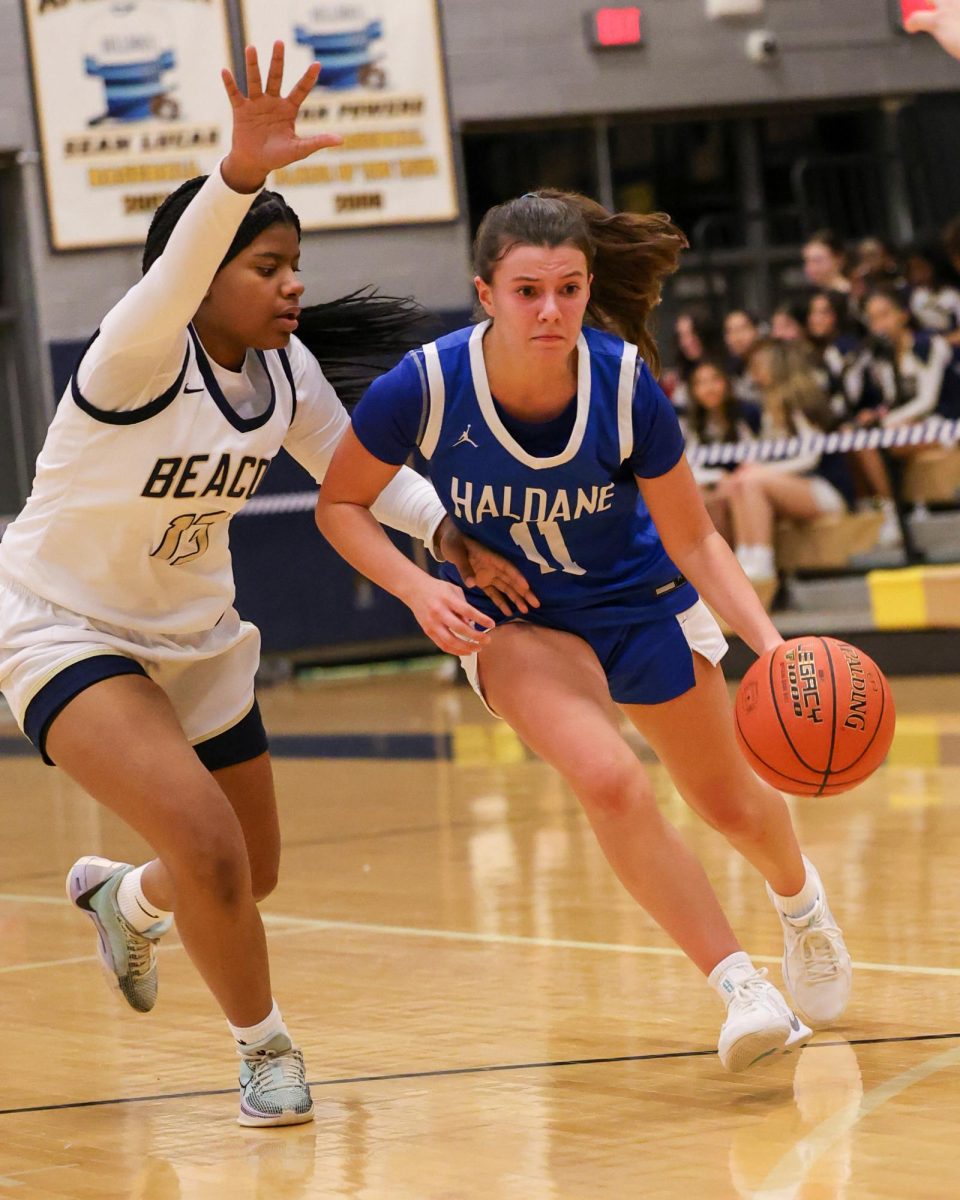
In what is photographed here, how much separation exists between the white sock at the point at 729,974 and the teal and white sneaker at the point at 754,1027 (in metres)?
0.01

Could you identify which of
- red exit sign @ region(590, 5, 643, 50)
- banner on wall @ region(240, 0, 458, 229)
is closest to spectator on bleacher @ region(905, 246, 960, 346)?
red exit sign @ region(590, 5, 643, 50)

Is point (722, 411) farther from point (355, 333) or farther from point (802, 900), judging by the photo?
point (802, 900)

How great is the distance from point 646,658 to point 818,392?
6957 millimetres

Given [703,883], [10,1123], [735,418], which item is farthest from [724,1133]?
[735,418]

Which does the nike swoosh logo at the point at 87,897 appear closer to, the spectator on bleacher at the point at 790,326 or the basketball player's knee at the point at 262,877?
the basketball player's knee at the point at 262,877

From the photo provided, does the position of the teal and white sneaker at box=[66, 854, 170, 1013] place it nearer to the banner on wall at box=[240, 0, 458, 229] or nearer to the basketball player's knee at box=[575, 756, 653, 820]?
the basketball player's knee at box=[575, 756, 653, 820]

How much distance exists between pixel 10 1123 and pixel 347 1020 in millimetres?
861

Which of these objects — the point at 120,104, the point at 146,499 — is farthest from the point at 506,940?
the point at 120,104

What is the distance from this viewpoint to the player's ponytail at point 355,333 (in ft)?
12.8

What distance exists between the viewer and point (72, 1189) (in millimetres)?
3037

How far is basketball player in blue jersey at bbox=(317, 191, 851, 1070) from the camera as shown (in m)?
3.44

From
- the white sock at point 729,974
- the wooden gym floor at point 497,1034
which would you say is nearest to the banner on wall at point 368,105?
the wooden gym floor at point 497,1034

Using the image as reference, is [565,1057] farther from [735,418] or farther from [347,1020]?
[735,418]

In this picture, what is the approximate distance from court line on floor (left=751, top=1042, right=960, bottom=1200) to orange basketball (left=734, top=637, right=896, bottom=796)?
0.50m
